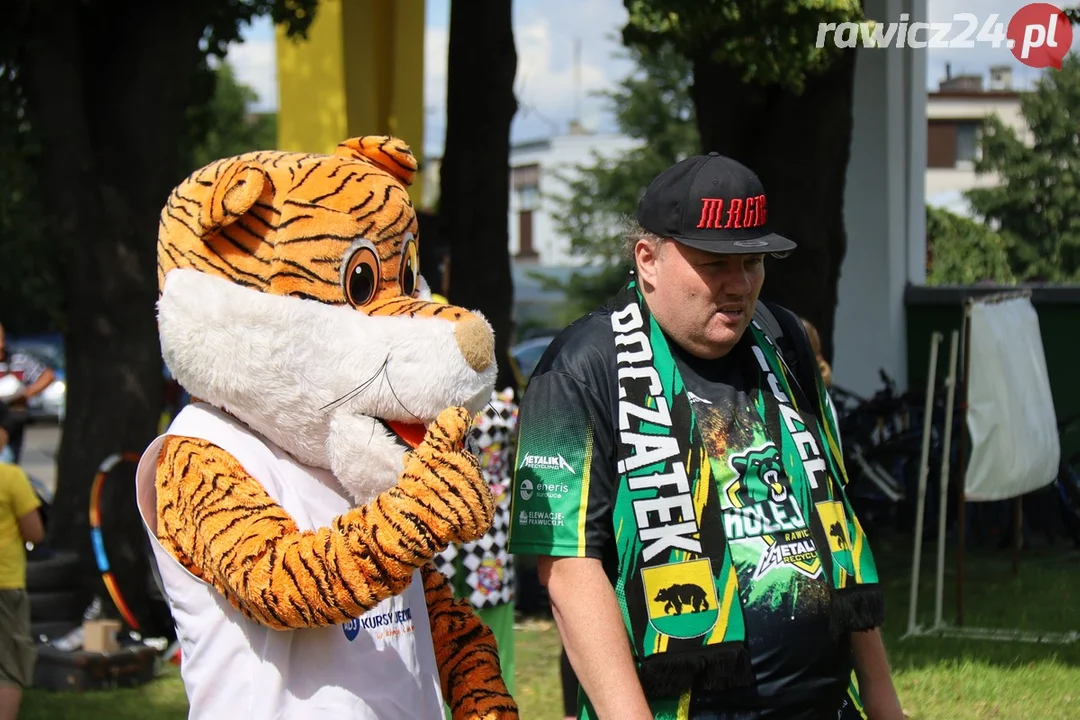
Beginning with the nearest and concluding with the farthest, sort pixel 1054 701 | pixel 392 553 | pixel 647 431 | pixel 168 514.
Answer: pixel 392 553
pixel 168 514
pixel 647 431
pixel 1054 701

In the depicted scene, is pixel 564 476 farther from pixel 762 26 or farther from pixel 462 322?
pixel 762 26

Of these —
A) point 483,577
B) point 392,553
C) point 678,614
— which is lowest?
point 483,577

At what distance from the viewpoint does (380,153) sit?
9.51 ft

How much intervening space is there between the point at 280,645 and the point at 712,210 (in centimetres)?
119

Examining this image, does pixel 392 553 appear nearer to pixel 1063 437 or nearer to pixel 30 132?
pixel 30 132

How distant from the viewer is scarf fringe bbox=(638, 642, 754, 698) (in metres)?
2.61

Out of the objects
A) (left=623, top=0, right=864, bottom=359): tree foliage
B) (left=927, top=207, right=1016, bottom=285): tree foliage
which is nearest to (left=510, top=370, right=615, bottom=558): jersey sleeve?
(left=623, top=0, right=864, bottom=359): tree foliage

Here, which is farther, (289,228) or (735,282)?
(735,282)

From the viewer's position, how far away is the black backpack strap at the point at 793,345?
3039mm

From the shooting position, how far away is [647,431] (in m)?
2.72

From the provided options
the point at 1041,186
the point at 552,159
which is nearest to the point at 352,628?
the point at 1041,186

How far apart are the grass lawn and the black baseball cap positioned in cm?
414

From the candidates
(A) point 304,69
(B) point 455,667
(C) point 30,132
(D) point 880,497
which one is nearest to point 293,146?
(A) point 304,69

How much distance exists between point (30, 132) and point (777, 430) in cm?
601
